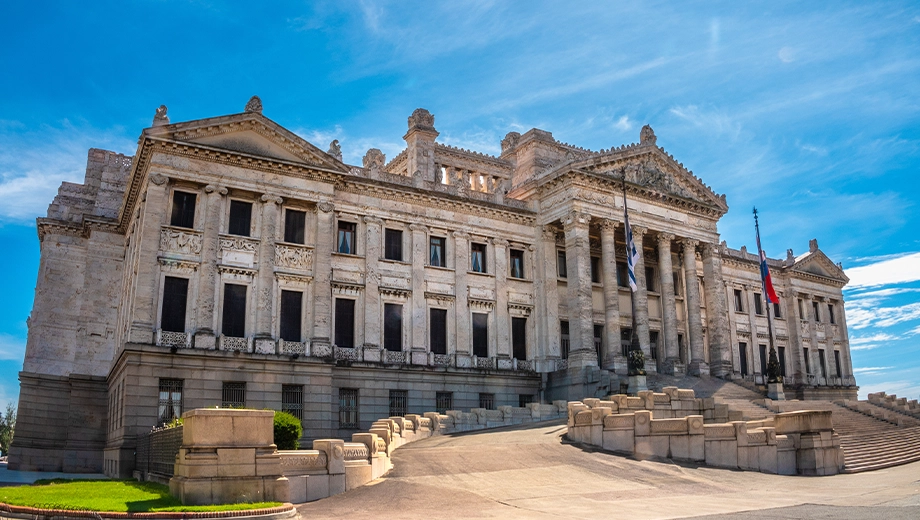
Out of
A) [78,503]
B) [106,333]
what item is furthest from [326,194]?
[78,503]

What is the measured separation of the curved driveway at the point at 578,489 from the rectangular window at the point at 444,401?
12.5 meters

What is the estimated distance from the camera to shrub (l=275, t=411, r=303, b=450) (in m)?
20.7

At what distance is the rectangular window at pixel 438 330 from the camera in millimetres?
41594

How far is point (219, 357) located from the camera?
33281 millimetres

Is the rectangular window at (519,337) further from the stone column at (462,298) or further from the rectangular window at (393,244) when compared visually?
the rectangular window at (393,244)

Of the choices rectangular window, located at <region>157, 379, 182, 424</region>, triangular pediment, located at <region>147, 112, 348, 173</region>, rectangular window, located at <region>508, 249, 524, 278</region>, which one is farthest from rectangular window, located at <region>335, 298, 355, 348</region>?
rectangular window, located at <region>508, 249, 524, 278</region>

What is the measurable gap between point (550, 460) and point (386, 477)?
226 inches

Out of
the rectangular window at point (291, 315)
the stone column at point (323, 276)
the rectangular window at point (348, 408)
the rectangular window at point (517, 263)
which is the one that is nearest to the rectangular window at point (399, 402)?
the rectangular window at point (348, 408)

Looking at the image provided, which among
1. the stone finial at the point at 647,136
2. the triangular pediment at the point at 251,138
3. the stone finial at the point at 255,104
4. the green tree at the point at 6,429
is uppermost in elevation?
the stone finial at the point at 647,136

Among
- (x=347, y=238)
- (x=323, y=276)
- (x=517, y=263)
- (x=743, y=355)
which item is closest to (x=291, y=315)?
(x=323, y=276)

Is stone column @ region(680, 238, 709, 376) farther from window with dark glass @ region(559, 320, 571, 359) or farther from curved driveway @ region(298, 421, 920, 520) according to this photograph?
curved driveway @ region(298, 421, 920, 520)

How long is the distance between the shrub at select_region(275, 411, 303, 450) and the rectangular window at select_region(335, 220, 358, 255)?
19068 mm

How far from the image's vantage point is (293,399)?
1373 inches

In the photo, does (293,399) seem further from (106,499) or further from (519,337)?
(106,499)
